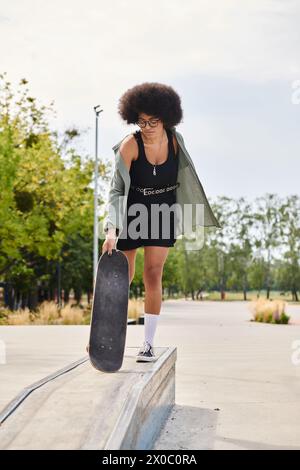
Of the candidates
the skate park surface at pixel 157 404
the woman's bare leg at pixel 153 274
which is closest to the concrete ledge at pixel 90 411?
the skate park surface at pixel 157 404

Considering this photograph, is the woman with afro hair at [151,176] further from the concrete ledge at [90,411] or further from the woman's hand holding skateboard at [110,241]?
the concrete ledge at [90,411]

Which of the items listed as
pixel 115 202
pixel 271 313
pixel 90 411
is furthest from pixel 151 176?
pixel 271 313

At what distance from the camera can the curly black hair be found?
5.92m

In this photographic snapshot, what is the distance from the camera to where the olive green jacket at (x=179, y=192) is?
225 inches

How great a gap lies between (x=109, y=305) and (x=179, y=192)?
4.49 feet

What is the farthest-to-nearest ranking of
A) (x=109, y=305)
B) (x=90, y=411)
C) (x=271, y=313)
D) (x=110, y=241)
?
(x=271, y=313), (x=110, y=241), (x=109, y=305), (x=90, y=411)

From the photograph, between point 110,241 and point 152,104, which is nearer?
point 110,241

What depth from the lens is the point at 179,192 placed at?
6.15 m

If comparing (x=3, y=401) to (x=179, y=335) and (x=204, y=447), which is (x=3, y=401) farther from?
(x=179, y=335)

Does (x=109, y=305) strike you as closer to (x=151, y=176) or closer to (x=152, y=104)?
(x=151, y=176)

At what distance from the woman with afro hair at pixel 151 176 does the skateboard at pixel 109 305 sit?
56 centimetres

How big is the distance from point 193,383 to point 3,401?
8.22 feet

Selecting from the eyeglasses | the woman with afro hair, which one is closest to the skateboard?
the woman with afro hair

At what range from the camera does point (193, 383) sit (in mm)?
8211
